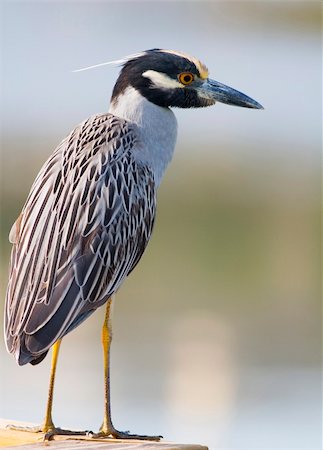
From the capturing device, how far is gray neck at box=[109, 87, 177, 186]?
4395mm

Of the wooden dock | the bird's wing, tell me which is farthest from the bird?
the wooden dock

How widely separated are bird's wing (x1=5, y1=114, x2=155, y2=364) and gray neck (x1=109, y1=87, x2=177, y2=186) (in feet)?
0.28

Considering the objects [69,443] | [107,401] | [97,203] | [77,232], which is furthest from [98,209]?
[69,443]

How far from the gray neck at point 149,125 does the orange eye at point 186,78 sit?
124 mm

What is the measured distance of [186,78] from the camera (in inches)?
176

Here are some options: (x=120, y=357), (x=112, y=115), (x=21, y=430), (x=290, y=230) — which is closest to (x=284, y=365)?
(x=120, y=357)

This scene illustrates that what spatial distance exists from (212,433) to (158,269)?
257 inches

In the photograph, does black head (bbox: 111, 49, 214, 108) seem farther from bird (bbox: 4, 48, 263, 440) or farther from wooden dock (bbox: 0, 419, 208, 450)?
wooden dock (bbox: 0, 419, 208, 450)

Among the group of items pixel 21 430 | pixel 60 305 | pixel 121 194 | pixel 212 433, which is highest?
pixel 121 194

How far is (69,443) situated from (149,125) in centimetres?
139

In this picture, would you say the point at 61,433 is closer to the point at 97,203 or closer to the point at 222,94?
the point at 97,203

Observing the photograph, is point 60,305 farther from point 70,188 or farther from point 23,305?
point 70,188

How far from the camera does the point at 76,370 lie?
7.93m

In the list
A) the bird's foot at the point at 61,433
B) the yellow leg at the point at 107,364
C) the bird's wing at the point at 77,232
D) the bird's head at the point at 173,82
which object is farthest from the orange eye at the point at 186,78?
the bird's foot at the point at 61,433
